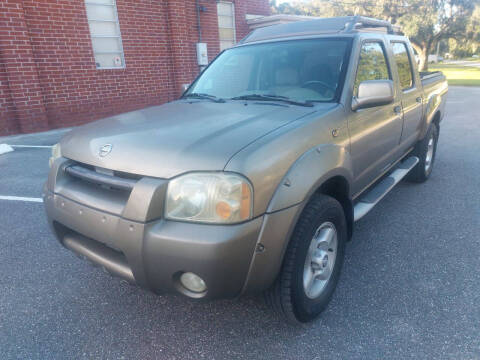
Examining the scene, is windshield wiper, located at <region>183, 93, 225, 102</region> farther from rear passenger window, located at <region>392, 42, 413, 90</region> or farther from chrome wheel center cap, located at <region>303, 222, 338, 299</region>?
rear passenger window, located at <region>392, 42, 413, 90</region>

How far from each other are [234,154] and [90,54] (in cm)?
817

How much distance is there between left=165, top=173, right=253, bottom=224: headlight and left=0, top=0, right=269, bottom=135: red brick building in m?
7.52

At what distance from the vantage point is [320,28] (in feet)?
10.9

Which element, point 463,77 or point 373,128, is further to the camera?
point 463,77

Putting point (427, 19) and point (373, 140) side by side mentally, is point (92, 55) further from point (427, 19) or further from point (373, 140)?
point (427, 19)

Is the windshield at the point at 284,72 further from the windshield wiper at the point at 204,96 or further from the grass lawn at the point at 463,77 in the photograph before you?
the grass lawn at the point at 463,77

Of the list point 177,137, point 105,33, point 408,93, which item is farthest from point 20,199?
point 105,33

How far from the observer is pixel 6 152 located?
6.85 m

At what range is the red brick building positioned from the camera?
7.63 m

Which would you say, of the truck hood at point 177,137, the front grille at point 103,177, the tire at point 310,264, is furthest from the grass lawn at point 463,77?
the front grille at point 103,177

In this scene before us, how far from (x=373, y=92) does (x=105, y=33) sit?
8.25m

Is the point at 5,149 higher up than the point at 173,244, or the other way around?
the point at 173,244

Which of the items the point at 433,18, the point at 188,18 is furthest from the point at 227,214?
the point at 433,18

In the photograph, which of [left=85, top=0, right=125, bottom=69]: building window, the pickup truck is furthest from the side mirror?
[left=85, top=0, right=125, bottom=69]: building window
